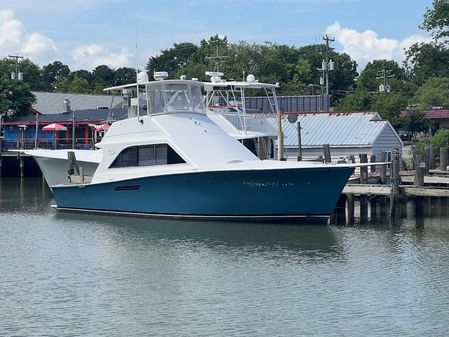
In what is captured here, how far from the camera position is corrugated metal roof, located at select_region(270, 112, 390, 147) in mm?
46375

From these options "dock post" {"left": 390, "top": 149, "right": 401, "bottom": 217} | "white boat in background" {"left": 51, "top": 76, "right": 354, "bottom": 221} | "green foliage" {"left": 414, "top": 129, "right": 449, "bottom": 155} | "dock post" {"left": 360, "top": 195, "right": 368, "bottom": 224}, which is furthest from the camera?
"green foliage" {"left": 414, "top": 129, "right": 449, "bottom": 155}

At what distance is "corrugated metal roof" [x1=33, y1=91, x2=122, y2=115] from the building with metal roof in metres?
32.3

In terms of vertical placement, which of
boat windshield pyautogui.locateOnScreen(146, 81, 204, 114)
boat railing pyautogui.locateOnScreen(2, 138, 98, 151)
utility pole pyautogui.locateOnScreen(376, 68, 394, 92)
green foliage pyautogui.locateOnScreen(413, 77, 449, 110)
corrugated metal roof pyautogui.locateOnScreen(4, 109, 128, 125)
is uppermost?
utility pole pyautogui.locateOnScreen(376, 68, 394, 92)

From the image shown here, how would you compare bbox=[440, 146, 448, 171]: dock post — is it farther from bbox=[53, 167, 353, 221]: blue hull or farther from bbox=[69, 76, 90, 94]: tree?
bbox=[69, 76, 90, 94]: tree

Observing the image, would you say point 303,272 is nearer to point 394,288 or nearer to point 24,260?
point 394,288

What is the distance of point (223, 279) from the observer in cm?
2362

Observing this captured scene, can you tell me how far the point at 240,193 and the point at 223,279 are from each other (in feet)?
29.5

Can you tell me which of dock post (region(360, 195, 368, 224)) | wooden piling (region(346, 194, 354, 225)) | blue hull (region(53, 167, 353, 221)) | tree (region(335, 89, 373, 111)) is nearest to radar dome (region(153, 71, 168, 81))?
blue hull (region(53, 167, 353, 221))

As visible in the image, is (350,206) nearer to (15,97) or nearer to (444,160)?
(444,160)

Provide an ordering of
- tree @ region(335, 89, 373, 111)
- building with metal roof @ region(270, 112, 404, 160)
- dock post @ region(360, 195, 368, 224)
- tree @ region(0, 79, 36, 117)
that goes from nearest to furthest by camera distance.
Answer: dock post @ region(360, 195, 368, 224) < building with metal roof @ region(270, 112, 404, 160) < tree @ region(335, 89, 373, 111) < tree @ region(0, 79, 36, 117)

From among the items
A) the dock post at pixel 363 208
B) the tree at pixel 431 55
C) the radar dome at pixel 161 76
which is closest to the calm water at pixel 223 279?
the dock post at pixel 363 208

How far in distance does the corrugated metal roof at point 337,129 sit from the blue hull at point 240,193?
1302 centimetres

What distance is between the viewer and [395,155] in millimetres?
33625

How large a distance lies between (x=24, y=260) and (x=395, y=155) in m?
14.3
